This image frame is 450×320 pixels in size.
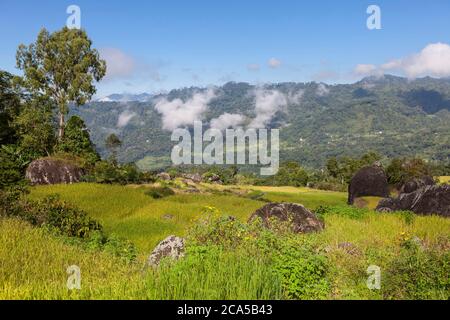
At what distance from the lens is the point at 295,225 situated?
18422mm

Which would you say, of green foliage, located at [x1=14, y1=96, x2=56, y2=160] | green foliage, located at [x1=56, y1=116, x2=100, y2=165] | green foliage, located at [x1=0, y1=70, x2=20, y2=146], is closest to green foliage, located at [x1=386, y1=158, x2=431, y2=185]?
green foliage, located at [x1=56, y1=116, x2=100, y2=165]

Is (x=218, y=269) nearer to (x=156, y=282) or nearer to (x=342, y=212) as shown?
(x=156, y=282)

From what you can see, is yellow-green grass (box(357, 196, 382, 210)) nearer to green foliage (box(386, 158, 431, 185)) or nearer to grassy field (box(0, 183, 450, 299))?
green foliage (box(386, 158, 431, 185))

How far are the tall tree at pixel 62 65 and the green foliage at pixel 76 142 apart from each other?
2003mm

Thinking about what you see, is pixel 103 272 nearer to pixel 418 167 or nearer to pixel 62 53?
pixel 62 53

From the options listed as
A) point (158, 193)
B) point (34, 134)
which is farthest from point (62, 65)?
point (158, 193)

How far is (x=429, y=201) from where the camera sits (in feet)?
93.2

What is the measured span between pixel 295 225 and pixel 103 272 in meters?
10.00

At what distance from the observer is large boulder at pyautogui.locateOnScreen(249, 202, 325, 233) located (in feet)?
60.1

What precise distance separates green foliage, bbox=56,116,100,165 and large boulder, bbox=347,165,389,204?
28.9m

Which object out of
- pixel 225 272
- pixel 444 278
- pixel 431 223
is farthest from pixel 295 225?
pixel 225 272

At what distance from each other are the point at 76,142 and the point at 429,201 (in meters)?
36.8

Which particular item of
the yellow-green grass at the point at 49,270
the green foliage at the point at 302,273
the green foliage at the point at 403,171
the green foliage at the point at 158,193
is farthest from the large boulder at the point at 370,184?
the green foliage at the point at 302,273

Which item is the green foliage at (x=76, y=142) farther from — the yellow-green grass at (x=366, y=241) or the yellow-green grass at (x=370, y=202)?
the yellow-green grass at (x=366, y=241)
